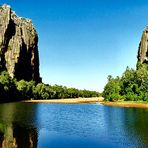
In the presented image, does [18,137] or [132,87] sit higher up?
[132,87]

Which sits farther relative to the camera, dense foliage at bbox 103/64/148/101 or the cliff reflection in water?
dense foliage at bbox 103/64/148/101

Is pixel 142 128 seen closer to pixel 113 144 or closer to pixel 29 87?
pixel 113 144

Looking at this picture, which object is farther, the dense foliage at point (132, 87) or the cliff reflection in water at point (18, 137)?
the dense foliage at point (132, 87)

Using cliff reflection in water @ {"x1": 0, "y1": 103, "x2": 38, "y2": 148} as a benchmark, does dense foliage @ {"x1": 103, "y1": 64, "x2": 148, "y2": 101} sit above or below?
above

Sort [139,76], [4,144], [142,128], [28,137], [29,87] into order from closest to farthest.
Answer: [4,144]
[28,137]
[142,128]
[139,76]
[29,87]

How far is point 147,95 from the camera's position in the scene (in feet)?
460

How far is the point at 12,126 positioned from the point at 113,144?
1865cm

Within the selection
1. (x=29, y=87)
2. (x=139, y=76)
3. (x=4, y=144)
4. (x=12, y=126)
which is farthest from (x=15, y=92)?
(x=4, y=144)

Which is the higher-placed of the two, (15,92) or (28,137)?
(15,92)

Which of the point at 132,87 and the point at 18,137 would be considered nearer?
the point at 18,137

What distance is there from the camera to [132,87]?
152 meters

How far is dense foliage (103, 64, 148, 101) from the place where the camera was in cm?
14600

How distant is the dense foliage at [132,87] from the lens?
146 meters

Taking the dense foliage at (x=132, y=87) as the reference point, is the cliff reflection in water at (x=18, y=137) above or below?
below
